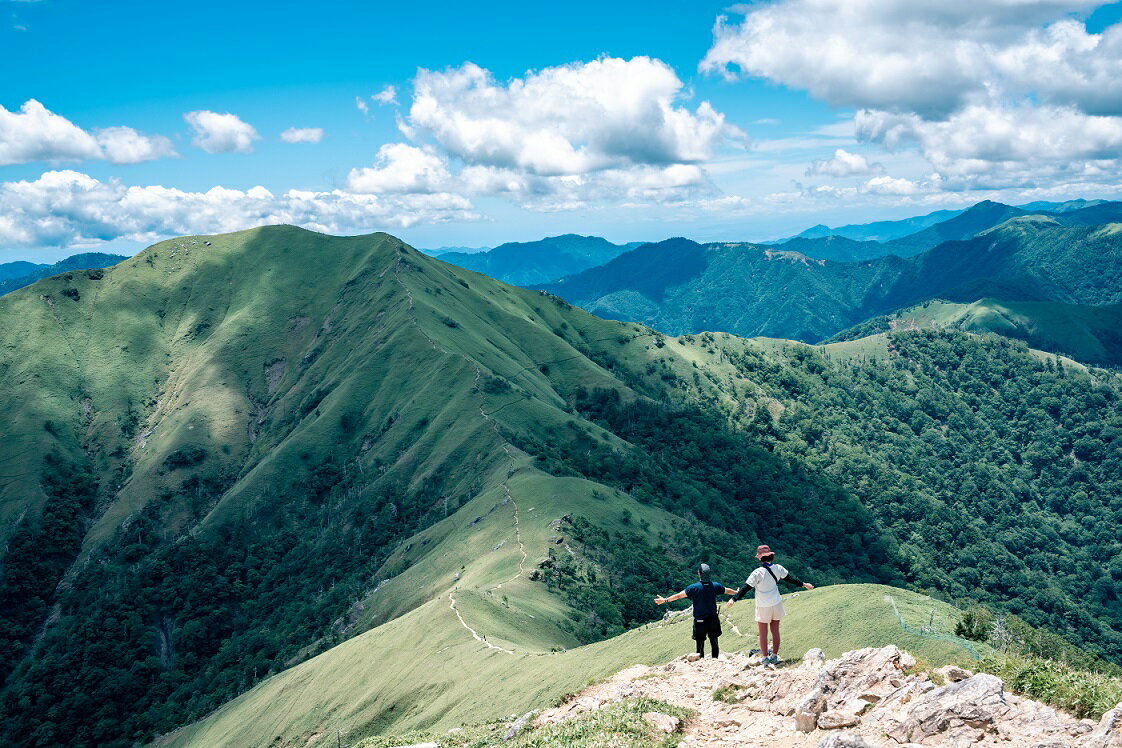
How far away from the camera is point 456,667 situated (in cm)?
7294

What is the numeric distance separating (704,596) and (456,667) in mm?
48685

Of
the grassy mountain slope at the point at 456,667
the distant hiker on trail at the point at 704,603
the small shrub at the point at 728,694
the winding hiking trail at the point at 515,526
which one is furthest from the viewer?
the winding hiking trail at the point at 515,526

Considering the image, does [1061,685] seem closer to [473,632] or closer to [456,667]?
[456,667]

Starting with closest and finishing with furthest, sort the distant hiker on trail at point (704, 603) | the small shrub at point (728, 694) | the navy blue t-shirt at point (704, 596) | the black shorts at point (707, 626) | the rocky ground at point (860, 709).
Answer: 1. the rocky ground at point (860, 709)
2. the small shrub at point (728, 694)
3. the distant hiker on trail at point (704, 603)
4. the navy blue t-shirt at point (704, 596)
5. the black shorts at point (707, 626)

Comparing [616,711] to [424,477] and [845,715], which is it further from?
[424,477]

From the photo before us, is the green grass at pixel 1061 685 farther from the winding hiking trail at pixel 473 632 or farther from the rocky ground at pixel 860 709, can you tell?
the winding hiking trail at pixel 473 632

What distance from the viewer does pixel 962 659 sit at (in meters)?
30.5

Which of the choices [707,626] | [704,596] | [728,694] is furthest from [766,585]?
[707,626]

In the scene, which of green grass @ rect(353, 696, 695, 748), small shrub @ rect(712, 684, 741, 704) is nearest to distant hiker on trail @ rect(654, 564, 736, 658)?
small shrub @ rect(712, 684, 741, 704)

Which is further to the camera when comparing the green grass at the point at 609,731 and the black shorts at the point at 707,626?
the black shorts at the point at 707,626

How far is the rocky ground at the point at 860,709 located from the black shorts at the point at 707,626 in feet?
5.47

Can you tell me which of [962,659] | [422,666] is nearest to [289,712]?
[422,666]

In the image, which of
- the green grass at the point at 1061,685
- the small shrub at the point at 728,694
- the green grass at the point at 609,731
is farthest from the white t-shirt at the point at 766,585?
the green grass at the point at 1061,685

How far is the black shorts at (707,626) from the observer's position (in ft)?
110
